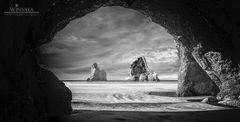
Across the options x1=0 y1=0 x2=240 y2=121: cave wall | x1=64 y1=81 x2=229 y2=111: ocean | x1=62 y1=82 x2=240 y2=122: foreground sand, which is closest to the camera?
x1=0 y1=0 x2=240 y2=121: cave wall

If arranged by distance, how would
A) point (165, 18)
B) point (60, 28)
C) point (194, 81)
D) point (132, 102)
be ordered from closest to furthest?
point (60, 28) → point (165, 18) → point (132, 102) → point (194, 81)

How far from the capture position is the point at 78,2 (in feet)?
30.8

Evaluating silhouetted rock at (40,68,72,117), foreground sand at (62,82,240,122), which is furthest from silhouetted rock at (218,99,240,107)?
silhouetted rock at (40,68,72,117)

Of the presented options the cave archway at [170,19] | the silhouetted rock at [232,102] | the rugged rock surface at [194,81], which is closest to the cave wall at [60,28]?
the cave archway at [170,19]

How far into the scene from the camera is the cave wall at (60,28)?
566cm

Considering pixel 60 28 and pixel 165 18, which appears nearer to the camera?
pixel 60 28

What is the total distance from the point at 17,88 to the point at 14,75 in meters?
0.38

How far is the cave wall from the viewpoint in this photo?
566cm

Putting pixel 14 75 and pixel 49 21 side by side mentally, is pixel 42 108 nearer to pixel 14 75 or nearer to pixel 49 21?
pixel 14 75

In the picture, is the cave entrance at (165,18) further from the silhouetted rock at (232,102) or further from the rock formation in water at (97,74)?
the rock formation in water at (97,74)

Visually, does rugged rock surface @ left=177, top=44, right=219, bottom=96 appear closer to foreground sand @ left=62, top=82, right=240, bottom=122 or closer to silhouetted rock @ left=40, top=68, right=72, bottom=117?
foreground sand @ left=62, top=82, right=240, bottom=122

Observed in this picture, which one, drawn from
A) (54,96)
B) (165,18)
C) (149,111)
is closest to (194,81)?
(165,18)

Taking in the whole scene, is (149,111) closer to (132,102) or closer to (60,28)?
(132,102)

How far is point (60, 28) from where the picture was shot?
10469 millimetres
